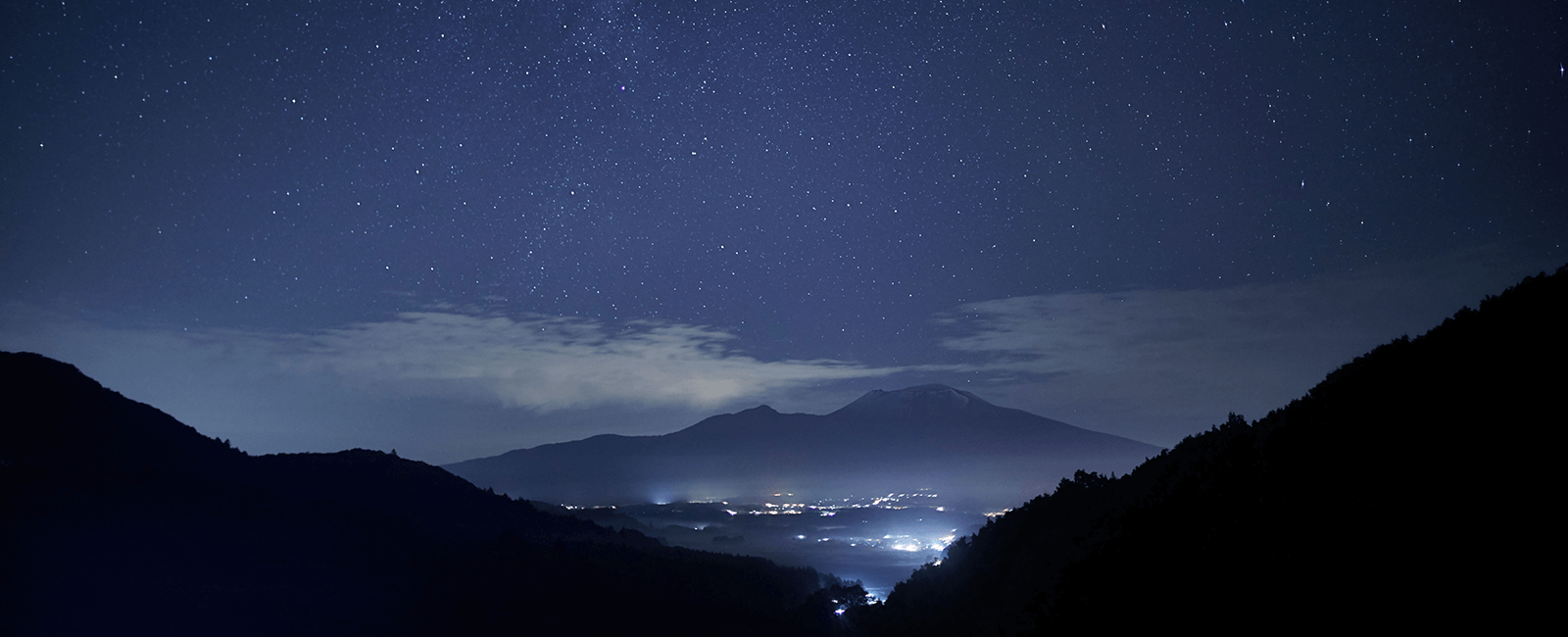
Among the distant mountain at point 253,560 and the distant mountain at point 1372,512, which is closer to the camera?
the distant mountain at point 1372,512

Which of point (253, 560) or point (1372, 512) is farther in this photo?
point (253, 560)

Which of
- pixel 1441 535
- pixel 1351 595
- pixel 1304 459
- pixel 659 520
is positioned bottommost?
pixel 659 520

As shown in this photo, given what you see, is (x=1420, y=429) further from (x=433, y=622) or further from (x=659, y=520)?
(x=659, y=520)

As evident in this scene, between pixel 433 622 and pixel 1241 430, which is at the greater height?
pixel 1241 430

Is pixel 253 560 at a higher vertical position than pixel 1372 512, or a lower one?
lower

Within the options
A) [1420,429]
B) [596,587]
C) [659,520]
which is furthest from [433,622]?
[659,520]
